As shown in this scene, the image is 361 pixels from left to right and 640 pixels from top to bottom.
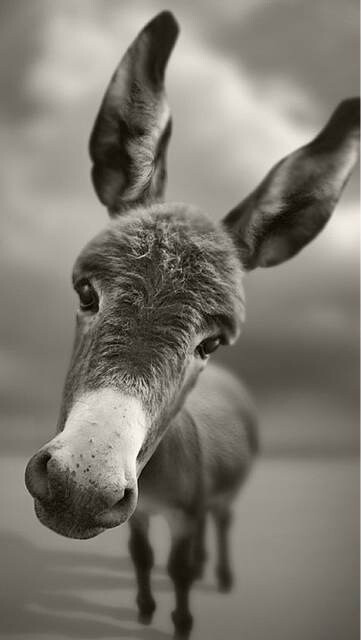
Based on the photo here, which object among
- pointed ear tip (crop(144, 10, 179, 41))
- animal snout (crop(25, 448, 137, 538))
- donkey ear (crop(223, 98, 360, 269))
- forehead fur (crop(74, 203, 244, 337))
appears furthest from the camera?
pointed ear tip (crop(144, 10, 179, 41))

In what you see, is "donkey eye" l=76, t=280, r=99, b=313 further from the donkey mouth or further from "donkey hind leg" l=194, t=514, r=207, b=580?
"donkey hind leg" l=194, t=514, r=207, b=580

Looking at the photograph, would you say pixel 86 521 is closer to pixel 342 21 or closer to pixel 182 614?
pixel 182 614

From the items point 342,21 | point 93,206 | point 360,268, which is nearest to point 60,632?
point 93,206

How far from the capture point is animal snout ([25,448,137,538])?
744 millimetres

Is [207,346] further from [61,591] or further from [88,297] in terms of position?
[61,591]

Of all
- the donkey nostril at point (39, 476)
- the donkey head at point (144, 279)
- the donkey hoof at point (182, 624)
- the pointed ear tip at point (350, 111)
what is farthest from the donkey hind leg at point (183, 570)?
the pointed ear tip at point (350, 111)

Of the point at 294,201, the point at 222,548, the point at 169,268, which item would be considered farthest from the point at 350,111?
the point at 222,548

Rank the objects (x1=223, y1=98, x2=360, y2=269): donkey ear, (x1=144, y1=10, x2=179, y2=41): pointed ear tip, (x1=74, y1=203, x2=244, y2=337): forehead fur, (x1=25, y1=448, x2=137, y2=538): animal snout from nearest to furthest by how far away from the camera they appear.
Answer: (x1=25, y1=448, x2=137, y2=538): animal snout → (x1=74, y1=203, x2=244, y2=337): forehead fur → (x1=223, y1=98, x2=360, y2=269): donkey ear → (x1=144, y1=10, x2=179, y2=41): pointed ear tip

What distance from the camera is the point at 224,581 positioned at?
1.11 m

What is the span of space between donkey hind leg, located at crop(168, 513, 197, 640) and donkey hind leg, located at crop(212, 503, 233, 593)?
4 centimetres

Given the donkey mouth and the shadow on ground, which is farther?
the shadow on ground

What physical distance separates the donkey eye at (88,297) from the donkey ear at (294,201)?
0.76 ft

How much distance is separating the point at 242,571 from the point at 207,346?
411 mm

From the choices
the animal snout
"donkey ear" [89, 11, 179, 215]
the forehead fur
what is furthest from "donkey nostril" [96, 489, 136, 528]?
"donkey ear" [89, 11, 179, 215]
